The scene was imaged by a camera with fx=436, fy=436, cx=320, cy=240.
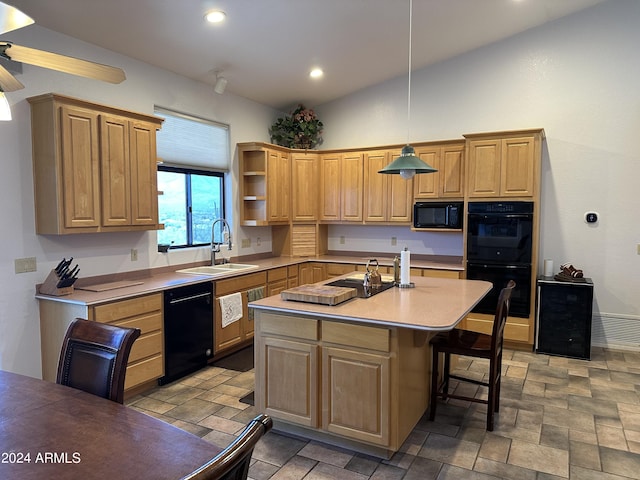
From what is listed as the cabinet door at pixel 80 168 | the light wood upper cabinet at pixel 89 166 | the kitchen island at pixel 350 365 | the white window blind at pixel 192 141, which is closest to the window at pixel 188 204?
the white window blind at pixel 192 141

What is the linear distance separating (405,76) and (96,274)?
14.1ft

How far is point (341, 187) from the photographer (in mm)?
5863

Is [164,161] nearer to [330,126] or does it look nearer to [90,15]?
[90,15]

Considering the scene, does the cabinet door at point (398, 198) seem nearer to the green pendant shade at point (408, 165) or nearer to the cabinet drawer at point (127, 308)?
the green pendant shade at point (408, 165)

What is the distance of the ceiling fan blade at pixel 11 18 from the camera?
4.31ft

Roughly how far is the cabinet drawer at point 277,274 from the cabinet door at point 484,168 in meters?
2.28

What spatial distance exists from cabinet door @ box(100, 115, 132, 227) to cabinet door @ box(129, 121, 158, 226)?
50 mm

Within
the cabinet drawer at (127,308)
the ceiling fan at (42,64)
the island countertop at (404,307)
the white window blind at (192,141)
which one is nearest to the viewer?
the ceiling fan at (42,64)

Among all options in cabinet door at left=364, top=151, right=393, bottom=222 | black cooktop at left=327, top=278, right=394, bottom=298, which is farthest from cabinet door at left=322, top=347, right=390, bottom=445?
cabinet door at left=364, top=151, right=393, bottom=222

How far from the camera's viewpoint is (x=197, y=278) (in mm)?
4039

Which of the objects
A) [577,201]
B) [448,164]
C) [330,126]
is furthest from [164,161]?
[577,201]

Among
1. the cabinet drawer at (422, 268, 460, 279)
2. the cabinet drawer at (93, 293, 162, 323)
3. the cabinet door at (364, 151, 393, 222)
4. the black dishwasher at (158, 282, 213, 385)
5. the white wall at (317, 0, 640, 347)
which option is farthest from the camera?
the cabinet door at (364, 151, 393, 222)

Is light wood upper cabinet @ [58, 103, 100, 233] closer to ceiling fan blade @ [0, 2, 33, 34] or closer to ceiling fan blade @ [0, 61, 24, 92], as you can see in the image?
ceiling fan blade @ [0, 61, 24, 92]

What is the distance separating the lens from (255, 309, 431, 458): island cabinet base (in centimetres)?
252
